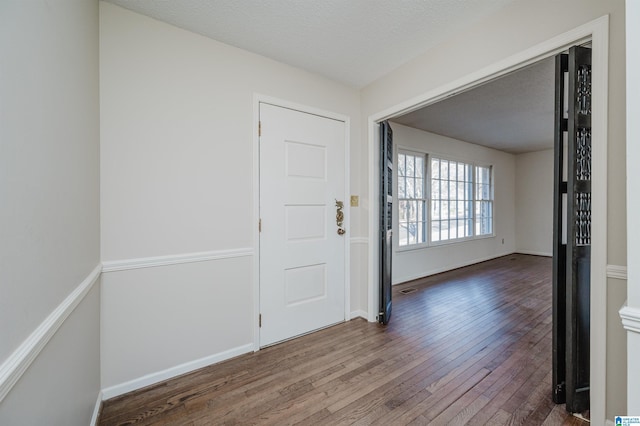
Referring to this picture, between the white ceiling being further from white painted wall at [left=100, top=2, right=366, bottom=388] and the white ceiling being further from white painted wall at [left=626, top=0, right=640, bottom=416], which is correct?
white painted wall at [left=626, top=0, right=640, bottom=416]

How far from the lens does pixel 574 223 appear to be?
149cm

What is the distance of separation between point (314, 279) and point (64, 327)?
187 centimetres

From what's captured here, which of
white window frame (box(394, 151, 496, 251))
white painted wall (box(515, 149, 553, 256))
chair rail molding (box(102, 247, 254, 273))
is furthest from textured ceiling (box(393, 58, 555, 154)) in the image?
chair rail molding (box(102, 247, 254, 273))

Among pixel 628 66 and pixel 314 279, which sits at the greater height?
pixel 628 66

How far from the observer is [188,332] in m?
1.96

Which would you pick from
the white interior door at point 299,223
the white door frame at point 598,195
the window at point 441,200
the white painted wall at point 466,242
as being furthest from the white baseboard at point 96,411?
the window at point 441,200

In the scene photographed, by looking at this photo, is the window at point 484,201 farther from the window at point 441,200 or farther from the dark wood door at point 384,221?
the dark wood door at point 384,221

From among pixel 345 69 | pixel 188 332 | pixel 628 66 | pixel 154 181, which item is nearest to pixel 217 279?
pixel 188 332

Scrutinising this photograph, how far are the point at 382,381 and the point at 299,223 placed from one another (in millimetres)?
1433

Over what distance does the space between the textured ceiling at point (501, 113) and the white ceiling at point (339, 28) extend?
1.1 inches

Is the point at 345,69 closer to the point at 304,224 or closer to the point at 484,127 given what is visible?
the point at 304,224

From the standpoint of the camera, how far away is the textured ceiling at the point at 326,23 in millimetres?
1694

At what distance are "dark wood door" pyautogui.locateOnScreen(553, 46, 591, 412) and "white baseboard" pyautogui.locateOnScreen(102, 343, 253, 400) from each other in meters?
2.22

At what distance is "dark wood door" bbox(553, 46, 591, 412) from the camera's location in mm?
1478
